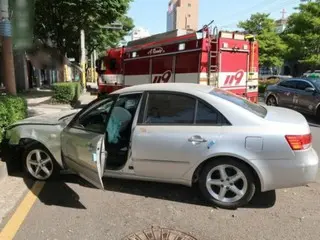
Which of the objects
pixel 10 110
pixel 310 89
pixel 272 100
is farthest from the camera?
pixel 272 100

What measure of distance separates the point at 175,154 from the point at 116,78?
1170cm

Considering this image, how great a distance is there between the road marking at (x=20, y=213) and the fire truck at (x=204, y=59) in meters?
6.52

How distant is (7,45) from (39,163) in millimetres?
3199

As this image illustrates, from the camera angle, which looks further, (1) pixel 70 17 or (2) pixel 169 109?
(1) pixel 70 17

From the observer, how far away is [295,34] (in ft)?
98.1

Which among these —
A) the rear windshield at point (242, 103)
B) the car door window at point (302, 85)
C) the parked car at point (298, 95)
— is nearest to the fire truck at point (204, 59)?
the parked car at point (298, 95)

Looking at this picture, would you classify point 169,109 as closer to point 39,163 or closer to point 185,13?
point 39,163

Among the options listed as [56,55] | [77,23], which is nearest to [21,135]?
[77,23]

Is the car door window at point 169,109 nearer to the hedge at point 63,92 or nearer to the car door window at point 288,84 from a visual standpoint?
the car door window at point 288,84

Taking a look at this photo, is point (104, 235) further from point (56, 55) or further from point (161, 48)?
point (56, 55)

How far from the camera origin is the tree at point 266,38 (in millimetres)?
36000

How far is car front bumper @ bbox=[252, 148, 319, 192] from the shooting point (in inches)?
172

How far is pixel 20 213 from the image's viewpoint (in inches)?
179

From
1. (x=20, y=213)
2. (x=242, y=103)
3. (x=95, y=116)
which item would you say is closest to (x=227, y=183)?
(x=242, y=103)
